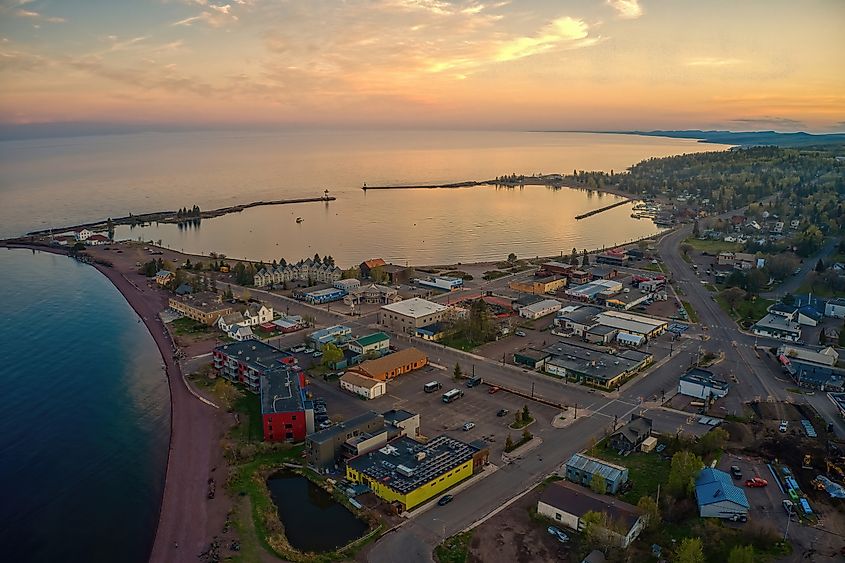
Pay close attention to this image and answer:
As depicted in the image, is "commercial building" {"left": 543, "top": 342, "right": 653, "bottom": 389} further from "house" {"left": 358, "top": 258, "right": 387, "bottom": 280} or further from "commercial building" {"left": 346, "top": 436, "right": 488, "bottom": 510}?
"house" {"left": 358, "top": 258, "right": 387, "bottom": 280}

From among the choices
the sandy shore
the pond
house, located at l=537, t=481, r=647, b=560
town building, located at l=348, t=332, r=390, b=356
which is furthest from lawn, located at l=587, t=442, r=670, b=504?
town building, located at l=348, t=332, r=390, b=356

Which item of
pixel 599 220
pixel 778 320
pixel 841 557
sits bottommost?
pixel 841 557

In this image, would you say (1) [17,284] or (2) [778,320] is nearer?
(2) [778,320]

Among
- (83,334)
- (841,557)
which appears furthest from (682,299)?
(83,334)

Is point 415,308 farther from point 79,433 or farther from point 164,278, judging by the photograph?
point 164,278

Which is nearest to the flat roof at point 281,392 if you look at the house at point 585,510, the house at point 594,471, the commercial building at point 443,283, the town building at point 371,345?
the town building at point 371,345

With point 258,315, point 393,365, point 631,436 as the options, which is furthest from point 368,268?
point 631,436

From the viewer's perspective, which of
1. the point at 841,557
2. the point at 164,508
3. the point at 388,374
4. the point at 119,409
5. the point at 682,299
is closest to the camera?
the point at 841,557

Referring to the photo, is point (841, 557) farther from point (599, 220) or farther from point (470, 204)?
point (470, 204)

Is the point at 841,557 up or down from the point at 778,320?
down
